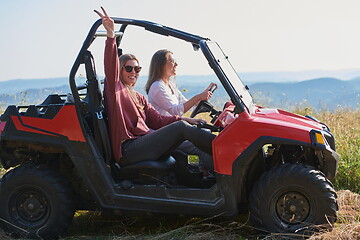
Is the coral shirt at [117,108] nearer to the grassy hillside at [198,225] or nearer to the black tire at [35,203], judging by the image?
the black tire at [35,203]

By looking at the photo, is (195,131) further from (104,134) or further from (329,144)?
(329,144)

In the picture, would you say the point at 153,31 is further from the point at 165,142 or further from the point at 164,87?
the point at 164,87

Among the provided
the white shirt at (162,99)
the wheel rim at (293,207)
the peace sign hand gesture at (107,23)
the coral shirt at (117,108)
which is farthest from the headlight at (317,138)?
the peace sign hand gesture at (107,23)

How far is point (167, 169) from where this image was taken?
4.62 meters

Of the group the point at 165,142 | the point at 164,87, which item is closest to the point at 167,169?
the point at 165,142

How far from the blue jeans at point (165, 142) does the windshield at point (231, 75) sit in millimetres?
401

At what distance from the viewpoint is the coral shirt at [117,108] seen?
4.43m

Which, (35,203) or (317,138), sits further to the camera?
(35,203)

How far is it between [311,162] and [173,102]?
1526 mm

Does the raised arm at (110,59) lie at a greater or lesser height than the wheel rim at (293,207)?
greater

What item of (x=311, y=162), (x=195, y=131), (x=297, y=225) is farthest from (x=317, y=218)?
(x=195, y=131)

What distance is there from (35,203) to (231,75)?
6.53 ft

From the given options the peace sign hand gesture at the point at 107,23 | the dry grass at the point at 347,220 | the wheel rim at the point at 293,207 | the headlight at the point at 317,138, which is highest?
the peace sign hand gesture at the point at 107,23

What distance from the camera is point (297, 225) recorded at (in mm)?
4305
